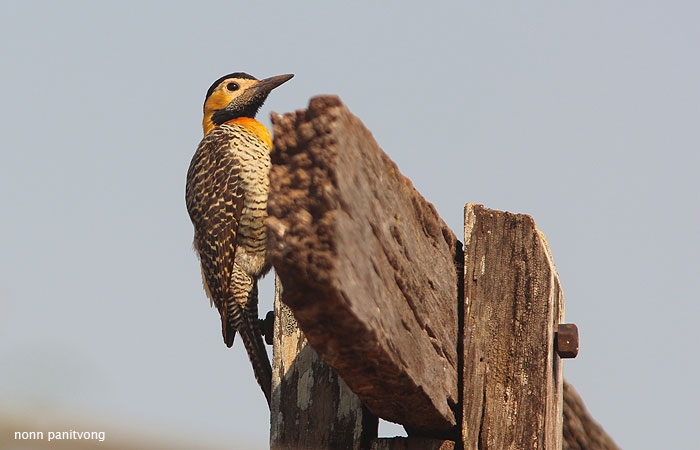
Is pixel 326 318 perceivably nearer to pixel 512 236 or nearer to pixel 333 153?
pixel 333 153

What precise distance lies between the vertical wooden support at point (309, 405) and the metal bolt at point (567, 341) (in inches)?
23.0

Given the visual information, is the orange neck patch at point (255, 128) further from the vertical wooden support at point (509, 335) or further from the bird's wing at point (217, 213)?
the vertical wooden support at point (509, 335)

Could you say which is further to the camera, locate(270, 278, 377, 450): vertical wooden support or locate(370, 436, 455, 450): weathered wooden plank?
locate(270, 278, 377, 450): vertical wooden support

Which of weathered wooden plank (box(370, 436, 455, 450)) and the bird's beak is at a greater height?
the bird's beak

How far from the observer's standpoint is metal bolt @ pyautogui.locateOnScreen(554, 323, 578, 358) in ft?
8.81

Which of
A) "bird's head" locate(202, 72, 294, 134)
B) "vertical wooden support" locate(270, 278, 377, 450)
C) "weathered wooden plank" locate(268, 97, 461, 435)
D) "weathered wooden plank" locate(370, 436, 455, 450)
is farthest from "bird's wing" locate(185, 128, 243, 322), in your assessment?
"weathered wooden plank" locate(268, 97, 461, 435)

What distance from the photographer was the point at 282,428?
2.87 meters

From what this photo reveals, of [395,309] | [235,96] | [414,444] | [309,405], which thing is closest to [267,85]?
[235,96]

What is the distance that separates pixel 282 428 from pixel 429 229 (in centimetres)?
92

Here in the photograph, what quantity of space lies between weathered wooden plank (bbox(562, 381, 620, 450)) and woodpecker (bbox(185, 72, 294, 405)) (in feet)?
5.23

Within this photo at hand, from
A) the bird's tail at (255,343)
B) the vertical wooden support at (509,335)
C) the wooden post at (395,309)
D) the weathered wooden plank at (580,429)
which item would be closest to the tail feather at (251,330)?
Answer: the bird's tail at (255,343)

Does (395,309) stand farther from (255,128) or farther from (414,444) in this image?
(255,128)

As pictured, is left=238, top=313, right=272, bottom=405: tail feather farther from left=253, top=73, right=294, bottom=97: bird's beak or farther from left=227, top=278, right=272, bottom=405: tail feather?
left=253, top=73, right=294, bottom=97: bird's beak

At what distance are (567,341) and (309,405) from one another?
801 millimetres
